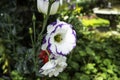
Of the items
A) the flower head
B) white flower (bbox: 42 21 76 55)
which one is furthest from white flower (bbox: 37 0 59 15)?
the flower head

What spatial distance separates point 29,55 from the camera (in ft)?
7.96

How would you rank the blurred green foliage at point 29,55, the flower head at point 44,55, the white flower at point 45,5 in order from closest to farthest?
the white flower at point 45,5 < the flower head at point 44,55 < the blurred green foliage at point 29,55

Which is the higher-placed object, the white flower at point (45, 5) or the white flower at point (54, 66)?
the white flower at point (45, 5)

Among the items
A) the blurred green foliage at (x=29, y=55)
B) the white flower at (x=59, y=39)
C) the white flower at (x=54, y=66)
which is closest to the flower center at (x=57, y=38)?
the white flower at (x=59, y=39)

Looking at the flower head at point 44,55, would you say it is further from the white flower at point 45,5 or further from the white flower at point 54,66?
the white flower at point 45,5

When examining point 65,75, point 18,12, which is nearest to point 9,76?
point 65,75

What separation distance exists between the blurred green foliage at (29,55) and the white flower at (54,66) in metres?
0.09

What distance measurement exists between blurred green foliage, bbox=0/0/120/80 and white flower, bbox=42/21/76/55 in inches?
8.7

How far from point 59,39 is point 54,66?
0.58 feet

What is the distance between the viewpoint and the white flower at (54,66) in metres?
2.29

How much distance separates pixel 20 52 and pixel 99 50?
760mm

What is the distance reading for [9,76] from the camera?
266 cm

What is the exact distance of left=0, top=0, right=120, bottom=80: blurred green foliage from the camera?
2496mm

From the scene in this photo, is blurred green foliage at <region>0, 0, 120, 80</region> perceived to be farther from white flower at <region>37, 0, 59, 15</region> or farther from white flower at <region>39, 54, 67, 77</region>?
white flower at <region>37, 0, 59, 15</region>
